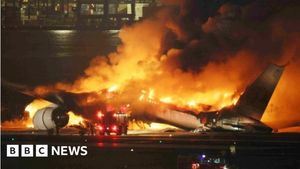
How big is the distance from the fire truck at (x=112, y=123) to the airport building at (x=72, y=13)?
11875 mm

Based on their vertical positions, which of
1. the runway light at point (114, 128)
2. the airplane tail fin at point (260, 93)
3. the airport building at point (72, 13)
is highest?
the airport building at point (72, 13)

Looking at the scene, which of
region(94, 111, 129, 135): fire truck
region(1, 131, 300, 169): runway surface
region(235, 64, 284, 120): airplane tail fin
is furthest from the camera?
region(235, 64, 284, 120): airplane tail fin

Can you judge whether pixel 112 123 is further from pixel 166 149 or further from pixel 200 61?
pixel 200 61

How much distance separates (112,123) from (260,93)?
807cm

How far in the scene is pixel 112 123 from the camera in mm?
31609

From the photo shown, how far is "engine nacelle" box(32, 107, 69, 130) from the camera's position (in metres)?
32.7

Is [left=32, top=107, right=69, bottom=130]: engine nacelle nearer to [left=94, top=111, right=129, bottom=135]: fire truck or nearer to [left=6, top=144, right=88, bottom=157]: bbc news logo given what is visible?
[left=94, top=111, right=129, bottom=135]: fire truck

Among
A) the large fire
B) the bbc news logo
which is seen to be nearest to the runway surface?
the bbc news logo

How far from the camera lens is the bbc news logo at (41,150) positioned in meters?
24.9

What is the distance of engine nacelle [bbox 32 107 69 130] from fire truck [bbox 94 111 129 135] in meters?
2.23

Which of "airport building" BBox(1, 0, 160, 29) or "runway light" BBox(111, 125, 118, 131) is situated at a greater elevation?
"airport building" BBox(1, 0, 160, 29)

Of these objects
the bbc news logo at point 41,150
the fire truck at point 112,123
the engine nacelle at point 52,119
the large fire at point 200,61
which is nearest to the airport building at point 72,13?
the large fire at point 200,61

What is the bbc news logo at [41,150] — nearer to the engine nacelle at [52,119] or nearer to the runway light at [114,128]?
the runway light at [114,128]

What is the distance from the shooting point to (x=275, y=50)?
36219mm
